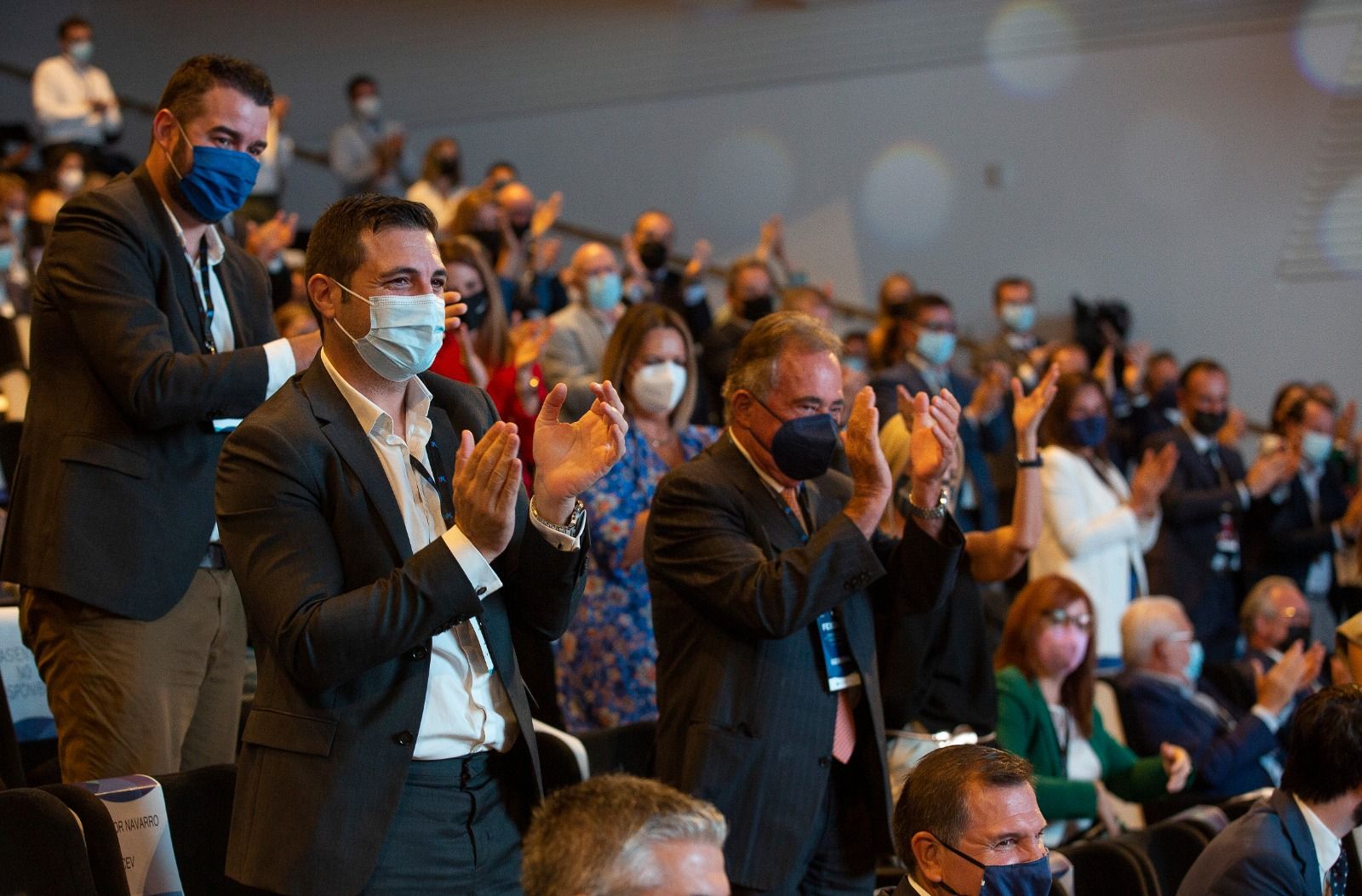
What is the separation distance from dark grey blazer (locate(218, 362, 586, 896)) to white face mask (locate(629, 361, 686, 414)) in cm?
171

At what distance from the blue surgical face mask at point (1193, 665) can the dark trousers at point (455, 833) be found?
9.65 feet

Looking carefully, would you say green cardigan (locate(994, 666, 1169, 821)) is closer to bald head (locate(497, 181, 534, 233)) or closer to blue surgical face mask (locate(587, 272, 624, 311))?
blue surgical face mask (locate(587, 272, 624, 311))

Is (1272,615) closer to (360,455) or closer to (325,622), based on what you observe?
(360,455)

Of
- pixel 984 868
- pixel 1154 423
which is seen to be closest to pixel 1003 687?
pixel 984 868

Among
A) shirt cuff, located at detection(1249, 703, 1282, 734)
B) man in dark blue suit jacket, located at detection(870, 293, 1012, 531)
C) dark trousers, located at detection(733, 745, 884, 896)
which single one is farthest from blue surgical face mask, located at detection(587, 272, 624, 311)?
dark trousers, located at detection(733, 745, 884, 896)

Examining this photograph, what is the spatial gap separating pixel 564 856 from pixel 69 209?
5.30 feet

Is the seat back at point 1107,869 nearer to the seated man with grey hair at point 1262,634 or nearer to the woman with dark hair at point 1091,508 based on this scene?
the seated man with grey hair at point 1262,634

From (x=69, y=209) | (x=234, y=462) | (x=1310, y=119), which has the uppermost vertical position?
→ (x=1310, y=119)

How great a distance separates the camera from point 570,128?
37.1ft

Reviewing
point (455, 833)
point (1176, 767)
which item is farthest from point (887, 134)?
point (455, 833)

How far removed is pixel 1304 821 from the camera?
284 centimetres

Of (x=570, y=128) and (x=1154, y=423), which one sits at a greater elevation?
(x=570, y=128)

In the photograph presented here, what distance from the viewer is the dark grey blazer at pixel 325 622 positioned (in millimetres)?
1913

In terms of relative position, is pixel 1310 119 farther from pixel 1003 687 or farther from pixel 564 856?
pixel 564 856
